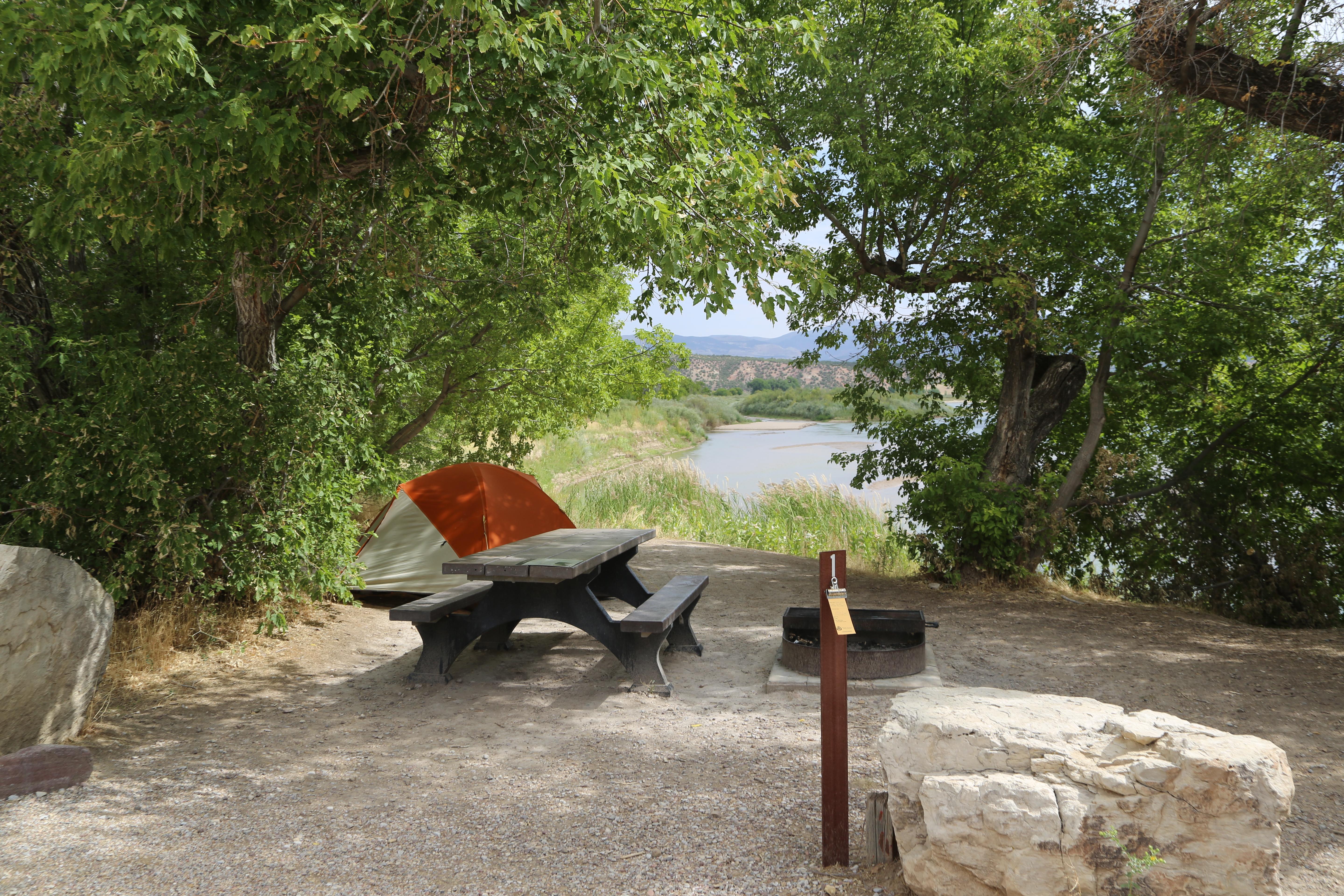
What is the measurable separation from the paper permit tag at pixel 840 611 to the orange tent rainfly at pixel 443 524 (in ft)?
17.3

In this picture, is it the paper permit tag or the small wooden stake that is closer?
the paper permit tag

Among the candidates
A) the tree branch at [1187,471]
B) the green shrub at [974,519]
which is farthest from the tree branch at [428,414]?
the tree branch at [1187,471]

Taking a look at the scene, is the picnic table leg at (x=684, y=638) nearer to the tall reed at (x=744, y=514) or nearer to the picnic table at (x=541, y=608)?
the picnic table at (x=541, y=608)

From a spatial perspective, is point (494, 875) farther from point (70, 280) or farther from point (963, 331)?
point (963, 331)

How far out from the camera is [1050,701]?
302cm

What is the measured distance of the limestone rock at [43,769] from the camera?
3.51m

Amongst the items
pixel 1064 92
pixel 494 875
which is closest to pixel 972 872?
pixel 494 875

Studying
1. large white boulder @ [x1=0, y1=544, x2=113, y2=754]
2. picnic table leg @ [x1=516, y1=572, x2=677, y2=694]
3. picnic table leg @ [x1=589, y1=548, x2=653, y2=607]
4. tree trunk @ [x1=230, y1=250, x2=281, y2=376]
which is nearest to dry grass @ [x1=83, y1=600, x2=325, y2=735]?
large white boulder @ [x1=0, y1=544, x2=113, y2=754]

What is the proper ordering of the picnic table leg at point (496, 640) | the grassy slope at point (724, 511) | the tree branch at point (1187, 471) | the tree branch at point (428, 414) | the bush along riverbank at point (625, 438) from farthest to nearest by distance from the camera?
the bush along riverbank at point (625, 438) → the grassy slope at point (724, 511) → the tree branch at point (428, 414) → the tree branch at point (1187, 471) → the picnic table leg at point (496, 640)

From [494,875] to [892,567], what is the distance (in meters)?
7.96

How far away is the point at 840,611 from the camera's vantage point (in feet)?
9.34

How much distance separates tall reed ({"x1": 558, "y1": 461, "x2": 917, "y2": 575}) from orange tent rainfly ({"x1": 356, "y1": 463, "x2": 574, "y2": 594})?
3.88 metres

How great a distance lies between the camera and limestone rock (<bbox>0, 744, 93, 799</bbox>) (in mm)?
3512

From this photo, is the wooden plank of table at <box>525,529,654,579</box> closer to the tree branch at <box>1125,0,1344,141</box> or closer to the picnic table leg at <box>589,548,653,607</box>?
the picnic table leg at <box>589,548,653,607</box>
